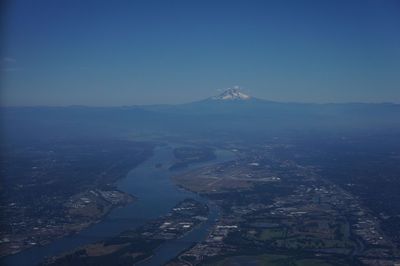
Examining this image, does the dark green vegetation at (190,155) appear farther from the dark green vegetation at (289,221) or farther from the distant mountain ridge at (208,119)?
the distant mountain ridge at (208,119)

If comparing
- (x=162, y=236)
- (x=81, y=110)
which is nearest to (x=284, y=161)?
(x=162, y=236)

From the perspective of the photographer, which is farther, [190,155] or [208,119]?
[208,119]

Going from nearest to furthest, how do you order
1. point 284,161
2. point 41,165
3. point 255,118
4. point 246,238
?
point 246,238
point 41,165
point 284,161
point 255,118

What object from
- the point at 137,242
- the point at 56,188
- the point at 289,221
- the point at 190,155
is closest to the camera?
the point at 137,242

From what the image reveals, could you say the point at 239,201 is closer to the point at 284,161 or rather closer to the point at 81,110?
the point at 284,161

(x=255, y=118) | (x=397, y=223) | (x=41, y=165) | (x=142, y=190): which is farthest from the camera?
(x=255, y=118)

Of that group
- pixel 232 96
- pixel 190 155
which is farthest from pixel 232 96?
pixel 190 155

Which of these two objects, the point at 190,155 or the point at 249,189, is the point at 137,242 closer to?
the point at 249,189

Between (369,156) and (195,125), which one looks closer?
(369,156)
